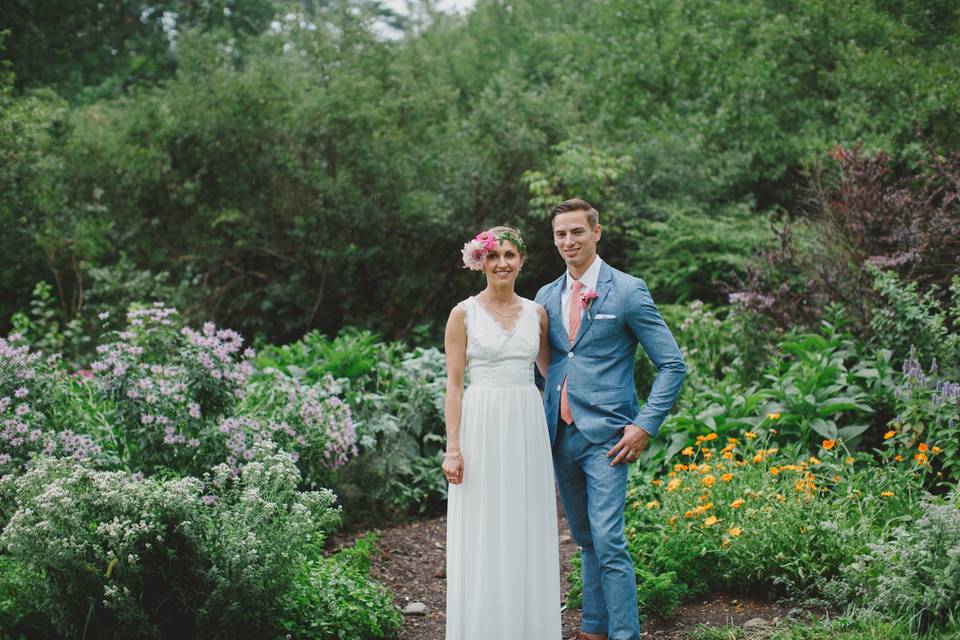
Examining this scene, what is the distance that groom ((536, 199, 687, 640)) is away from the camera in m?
3.60

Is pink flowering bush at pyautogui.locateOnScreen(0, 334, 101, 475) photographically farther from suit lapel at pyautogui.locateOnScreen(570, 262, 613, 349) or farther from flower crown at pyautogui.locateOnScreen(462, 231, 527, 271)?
suit lapel at pyautogui.locateOnScreen(570, 262, 613, 349)

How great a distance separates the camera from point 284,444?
5461 mm

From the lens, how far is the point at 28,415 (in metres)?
4.96

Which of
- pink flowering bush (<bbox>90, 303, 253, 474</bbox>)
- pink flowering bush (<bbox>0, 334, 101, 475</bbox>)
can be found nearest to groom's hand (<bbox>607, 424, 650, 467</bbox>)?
pink flowering bush (<bbox>90, 303, 253, 474</bbox>)

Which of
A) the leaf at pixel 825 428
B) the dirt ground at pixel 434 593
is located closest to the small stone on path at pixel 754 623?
the dirt ground at pixel 434 593

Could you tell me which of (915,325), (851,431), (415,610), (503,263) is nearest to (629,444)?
(503,263)

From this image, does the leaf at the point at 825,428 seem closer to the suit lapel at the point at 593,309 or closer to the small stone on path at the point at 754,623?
the small stone on path at the point at 754,623

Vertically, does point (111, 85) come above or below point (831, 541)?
above

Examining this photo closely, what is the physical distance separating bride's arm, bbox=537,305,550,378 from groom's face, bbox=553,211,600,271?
0.25 meters

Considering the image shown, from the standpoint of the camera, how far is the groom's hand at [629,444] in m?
3.60

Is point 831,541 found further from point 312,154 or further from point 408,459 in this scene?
point 312,154

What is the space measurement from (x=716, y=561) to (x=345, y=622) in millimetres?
1876

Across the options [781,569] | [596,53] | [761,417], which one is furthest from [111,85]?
[781,569]

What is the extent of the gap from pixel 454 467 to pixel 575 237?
1.12 metres
